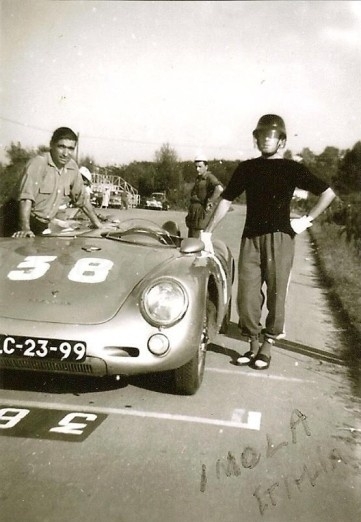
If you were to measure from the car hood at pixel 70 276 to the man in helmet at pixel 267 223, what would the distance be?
54cm

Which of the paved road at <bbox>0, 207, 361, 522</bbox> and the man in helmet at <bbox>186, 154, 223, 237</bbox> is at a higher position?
the man in helmet at <bbox>186, 154, 223, 237</bbox>

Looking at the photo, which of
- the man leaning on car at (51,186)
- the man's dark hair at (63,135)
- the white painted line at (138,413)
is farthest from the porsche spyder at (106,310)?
the man's dark hair at (63,135)

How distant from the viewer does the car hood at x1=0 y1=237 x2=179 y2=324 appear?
3.09m

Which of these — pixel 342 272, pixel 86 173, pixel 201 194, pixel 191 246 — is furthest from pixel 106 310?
pixel 342 272

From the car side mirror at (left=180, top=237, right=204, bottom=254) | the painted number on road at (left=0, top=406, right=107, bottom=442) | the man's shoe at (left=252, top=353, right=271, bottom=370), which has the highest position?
the car side mirror at (left=180, top=237, right=204, bottom=254)

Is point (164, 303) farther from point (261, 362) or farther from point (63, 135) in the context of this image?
point (63, 135)

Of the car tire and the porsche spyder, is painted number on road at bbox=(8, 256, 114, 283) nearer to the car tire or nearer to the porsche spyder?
the porsche spyder

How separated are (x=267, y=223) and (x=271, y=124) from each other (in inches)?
24.5

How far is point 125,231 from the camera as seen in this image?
4.17 meters

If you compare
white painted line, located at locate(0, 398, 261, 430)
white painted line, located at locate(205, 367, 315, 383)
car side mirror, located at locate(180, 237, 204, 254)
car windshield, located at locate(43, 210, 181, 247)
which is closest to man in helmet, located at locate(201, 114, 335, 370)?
white painted line, located at locate(205, 367, 315, 383)

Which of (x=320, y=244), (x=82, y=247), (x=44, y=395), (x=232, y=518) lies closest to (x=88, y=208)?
(x=82, y=247)

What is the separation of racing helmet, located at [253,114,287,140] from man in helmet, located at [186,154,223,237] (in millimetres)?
2578

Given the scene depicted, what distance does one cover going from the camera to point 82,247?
3.72 meters

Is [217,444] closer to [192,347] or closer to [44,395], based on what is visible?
[192,347]
